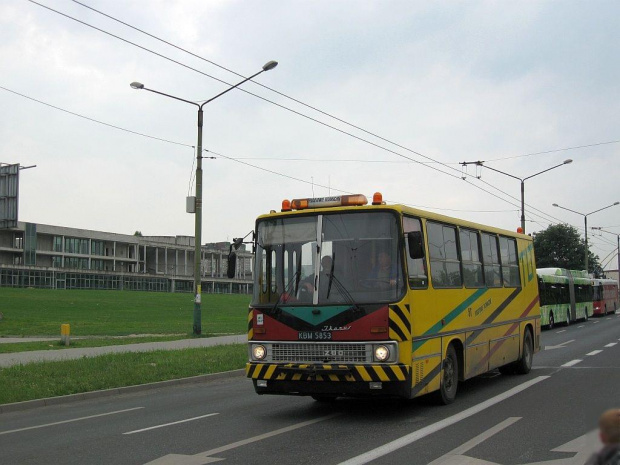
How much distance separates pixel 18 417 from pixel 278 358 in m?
4.51

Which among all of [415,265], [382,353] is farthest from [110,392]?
[415,265]

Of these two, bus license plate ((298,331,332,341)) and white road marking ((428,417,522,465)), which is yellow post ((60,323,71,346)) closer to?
bus license plate ((298,331,332,341))

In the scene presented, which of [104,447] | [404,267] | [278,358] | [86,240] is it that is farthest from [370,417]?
[86,240]

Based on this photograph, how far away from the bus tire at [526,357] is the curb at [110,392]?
627 cm

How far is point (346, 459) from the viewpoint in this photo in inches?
281

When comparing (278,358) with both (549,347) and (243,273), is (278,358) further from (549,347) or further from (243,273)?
(243,273)

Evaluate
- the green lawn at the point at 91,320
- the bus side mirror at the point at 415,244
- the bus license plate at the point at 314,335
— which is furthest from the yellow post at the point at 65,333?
the bus side mirror at the point at 415,244

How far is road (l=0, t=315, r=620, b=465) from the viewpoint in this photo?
743 cm

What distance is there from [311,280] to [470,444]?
3.13 m

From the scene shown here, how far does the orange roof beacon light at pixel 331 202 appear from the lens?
1035 centimetres

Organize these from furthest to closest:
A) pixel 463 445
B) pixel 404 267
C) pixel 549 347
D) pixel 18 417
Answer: pixel 549 347, pixel 18 417, pixel 404 267, pixel 463 445

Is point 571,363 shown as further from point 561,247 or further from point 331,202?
point 561,247

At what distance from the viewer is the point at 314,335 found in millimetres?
9742

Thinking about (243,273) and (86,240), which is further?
(243,273)
